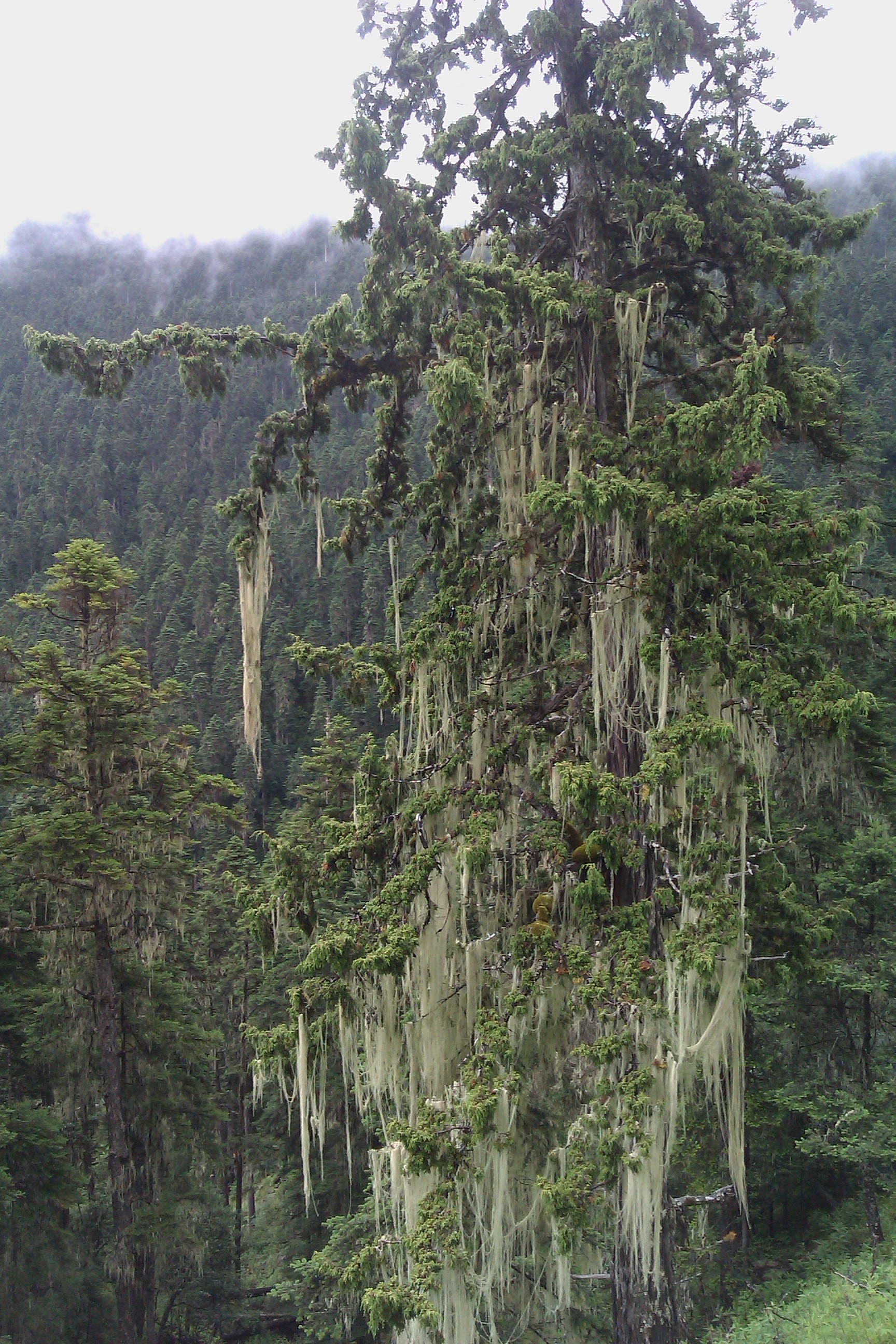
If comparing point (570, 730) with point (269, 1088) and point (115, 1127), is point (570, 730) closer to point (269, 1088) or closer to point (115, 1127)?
point (115, 1127)

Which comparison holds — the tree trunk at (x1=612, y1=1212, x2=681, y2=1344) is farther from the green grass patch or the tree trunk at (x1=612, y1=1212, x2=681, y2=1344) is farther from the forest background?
the green grass patch

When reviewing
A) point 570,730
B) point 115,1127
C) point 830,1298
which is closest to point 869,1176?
point 830,1298

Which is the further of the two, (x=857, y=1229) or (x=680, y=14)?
(x=857, y=1229)

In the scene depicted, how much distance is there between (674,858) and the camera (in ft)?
19.2

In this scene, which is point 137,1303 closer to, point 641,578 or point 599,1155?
point 599,1155

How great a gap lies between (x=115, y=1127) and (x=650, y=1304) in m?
12.6

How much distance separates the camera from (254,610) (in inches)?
285

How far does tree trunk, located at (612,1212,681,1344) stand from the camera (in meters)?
5.73

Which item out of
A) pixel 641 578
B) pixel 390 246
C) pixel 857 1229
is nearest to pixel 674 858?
pixel 641 578

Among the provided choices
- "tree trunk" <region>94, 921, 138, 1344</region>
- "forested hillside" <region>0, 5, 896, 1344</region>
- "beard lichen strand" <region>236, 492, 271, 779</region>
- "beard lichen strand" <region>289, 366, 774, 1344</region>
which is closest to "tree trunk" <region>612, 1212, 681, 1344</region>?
"forested hillside" <region>0, 5, 896, 1344</region>

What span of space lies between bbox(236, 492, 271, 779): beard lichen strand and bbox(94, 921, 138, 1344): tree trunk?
9.76m

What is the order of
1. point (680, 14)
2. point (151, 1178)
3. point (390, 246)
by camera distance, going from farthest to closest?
point (151, 1178) < point (680, 14) < point (390, 246)

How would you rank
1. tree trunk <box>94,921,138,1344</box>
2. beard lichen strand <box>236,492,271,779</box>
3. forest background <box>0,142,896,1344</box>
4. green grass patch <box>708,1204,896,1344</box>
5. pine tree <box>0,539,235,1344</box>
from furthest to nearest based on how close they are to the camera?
1. tree trunk <box>94,921,138,1344</box>
2. pine tree <box>0,539,235,1344</box>
3. forest background <box>0,142,896,1344</box>
4. green grass patch <box>708,1204,896,1344</box>
5. beard lichen strand <box>236,492,271,779</box>

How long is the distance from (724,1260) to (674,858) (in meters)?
10.8
